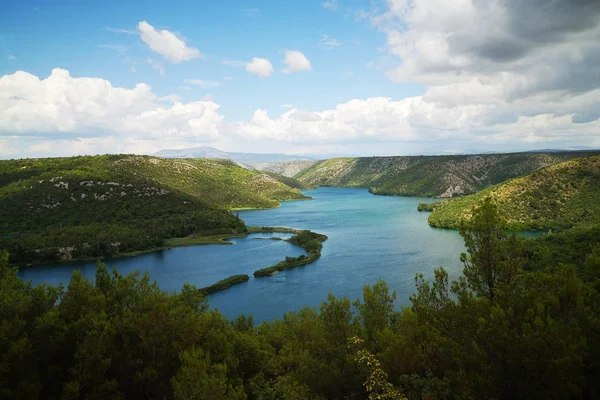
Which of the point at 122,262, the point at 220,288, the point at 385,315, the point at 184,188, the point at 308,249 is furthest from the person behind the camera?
the point at 184,188

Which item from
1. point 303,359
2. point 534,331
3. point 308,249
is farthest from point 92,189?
point 534,331

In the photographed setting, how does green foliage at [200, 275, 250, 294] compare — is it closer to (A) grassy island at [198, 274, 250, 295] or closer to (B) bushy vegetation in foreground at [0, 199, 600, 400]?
(A) grassy island at [198, 274, 250, 295]

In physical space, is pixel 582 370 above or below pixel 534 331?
below

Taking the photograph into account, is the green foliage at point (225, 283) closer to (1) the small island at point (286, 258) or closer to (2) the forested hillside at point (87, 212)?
(1) the small island at point (286, 258)

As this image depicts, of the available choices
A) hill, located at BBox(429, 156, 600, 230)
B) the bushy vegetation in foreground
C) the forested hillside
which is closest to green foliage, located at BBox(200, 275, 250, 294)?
the forested hillside

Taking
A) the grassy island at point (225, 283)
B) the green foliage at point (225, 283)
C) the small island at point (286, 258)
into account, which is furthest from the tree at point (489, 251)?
the green foliage at point (225, 283)

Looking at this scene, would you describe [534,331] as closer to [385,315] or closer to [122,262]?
[385,315]

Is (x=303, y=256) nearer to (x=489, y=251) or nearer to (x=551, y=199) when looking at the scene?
(x=489, y=251)
